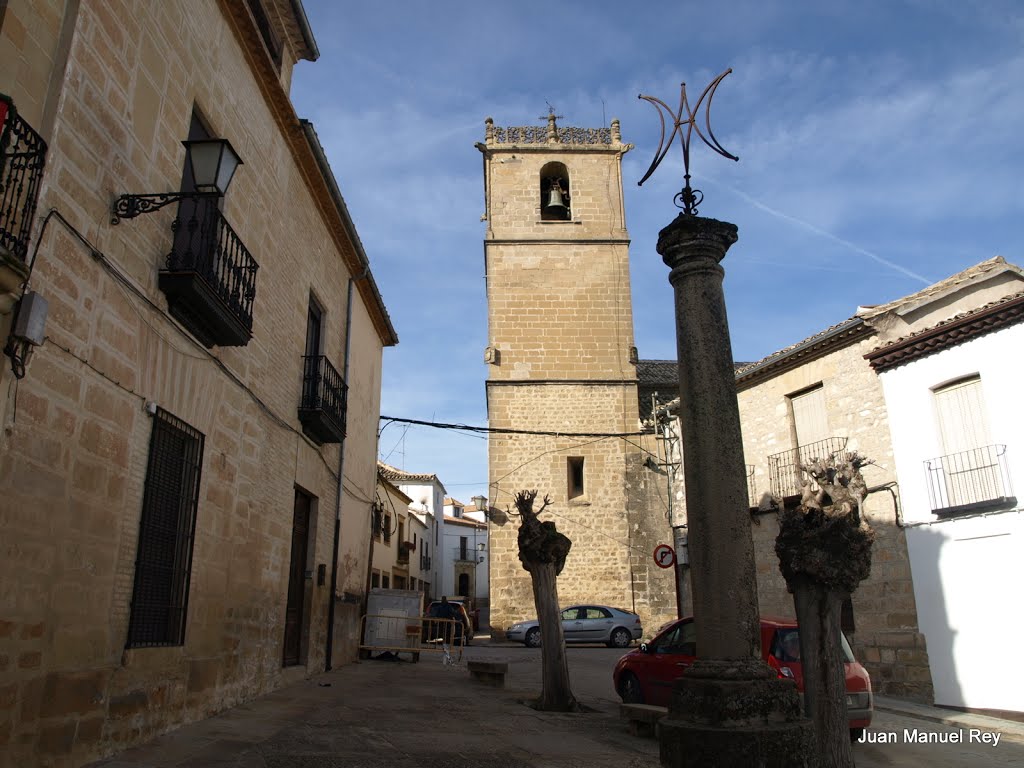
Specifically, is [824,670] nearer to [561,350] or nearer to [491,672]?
[491,672]

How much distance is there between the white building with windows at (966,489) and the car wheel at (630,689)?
184 inches

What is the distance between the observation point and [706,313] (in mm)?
4945

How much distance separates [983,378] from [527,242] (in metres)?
13.7

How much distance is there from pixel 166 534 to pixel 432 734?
102 inches

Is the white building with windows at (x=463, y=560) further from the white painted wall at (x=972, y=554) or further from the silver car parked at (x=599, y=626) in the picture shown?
the white painted wall at (x=972, y=554)

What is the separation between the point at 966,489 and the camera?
34.4 ft

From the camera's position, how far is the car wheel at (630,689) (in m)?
8.62

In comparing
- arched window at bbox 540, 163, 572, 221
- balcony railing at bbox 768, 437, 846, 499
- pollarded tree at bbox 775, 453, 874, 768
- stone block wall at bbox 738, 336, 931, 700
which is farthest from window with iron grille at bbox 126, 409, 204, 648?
arched window at bbox 540, 163, 572, 221

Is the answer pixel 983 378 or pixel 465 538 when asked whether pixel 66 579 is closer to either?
pixel 983 378

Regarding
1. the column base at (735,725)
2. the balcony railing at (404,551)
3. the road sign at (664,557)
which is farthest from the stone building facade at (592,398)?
the balcony railing at (404,551)

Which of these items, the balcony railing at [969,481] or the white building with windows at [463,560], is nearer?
the balcony railing at [969,481]

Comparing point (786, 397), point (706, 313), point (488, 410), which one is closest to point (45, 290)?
point (706, 313)

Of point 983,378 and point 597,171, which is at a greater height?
point 597,171

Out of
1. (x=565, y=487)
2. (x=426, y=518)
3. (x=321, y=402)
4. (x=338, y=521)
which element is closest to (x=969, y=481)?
(x=321, y=402)
